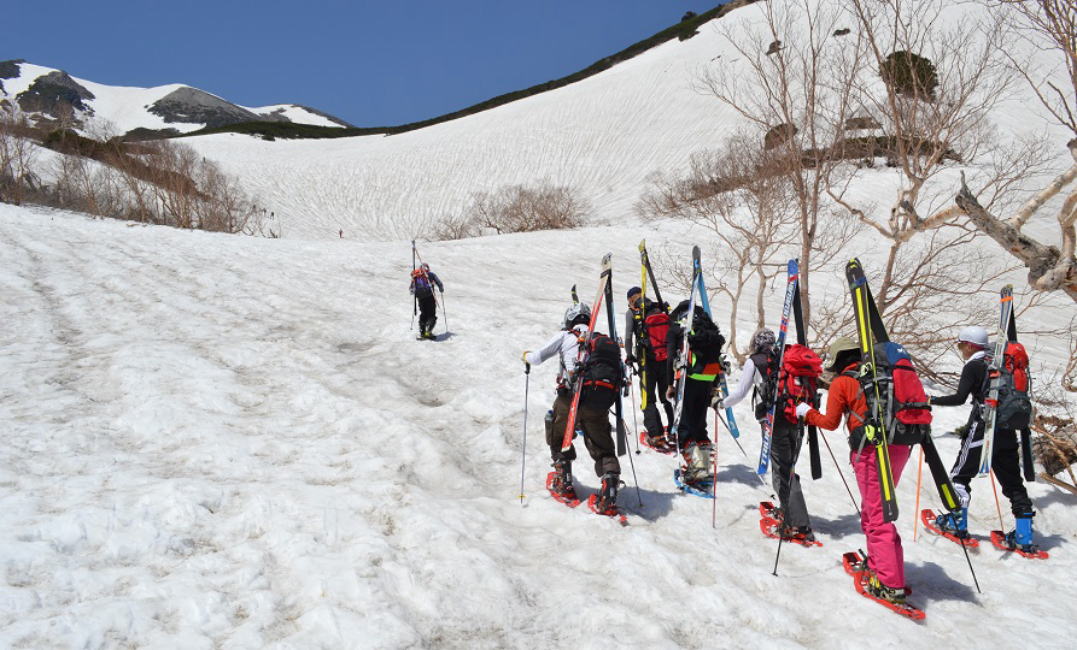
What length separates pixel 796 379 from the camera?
607cm

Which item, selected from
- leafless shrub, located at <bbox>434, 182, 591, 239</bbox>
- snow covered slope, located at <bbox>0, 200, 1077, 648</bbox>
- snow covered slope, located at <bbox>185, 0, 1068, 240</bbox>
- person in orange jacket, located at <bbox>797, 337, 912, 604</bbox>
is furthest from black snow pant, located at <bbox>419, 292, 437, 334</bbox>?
snow covered slope, located at <bbox>185, 0, 1068, 240</bbox>

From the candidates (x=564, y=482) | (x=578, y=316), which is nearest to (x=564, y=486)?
(x=564, y=482)

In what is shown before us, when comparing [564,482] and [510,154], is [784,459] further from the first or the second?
[510,154]

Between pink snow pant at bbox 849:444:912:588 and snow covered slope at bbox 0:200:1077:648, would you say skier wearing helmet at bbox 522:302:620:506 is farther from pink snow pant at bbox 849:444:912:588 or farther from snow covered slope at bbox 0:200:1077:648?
pink snow pant at bbox 849:444:912:588

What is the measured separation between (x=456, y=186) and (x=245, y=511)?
154 ft

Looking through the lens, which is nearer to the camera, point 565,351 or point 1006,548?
point 1006,548

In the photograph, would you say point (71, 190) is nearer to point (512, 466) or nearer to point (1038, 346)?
point (512, 466)

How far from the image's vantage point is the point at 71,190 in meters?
29.9

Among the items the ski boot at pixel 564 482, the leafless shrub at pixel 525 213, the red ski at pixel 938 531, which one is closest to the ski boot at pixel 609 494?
the ski boot at pixel 564 482

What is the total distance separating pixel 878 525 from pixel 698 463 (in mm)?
2381

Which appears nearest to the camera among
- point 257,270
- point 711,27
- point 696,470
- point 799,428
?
point 799,428

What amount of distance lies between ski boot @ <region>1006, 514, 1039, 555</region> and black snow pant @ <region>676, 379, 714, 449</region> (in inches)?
118

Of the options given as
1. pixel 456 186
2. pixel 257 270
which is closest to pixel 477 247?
pixel 257 270

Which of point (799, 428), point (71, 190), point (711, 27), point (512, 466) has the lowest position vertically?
point (512, 466)
